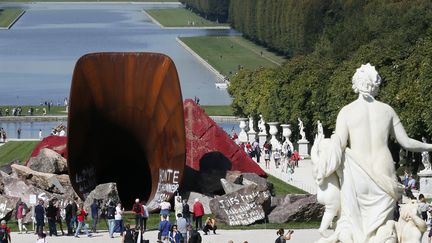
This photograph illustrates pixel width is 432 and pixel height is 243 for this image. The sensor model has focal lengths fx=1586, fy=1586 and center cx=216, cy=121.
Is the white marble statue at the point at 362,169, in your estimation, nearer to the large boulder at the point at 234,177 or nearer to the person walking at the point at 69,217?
the person walking at the point at 69,217

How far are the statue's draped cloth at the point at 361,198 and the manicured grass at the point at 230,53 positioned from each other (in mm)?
99369

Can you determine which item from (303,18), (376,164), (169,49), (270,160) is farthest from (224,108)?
(376,164)

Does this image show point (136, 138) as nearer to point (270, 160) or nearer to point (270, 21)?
point (270, 160)

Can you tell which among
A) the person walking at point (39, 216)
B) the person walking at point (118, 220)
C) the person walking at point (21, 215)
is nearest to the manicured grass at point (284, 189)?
the person walking at point (21, 215)

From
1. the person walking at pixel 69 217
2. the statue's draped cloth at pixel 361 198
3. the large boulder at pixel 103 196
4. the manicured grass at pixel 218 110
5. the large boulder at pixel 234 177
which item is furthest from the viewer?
the manicured grass at pixel 218 110

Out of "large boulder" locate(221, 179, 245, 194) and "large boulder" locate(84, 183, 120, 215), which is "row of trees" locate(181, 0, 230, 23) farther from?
"large boulder" locate(84, 183, 120, 215)

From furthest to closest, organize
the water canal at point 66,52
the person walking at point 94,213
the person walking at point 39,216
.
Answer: the water canal at point 66,52
the person walking at point 94,213
the person walking at point 39,216

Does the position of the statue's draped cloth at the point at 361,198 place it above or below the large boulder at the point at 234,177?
above

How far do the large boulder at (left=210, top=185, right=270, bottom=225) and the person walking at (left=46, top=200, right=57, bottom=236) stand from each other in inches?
159

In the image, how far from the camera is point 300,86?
7025 cm

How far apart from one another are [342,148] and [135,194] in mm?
24208

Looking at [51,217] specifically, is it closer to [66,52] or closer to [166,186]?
[166,186]

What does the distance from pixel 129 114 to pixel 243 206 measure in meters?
3.74

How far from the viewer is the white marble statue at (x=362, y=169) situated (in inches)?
579
